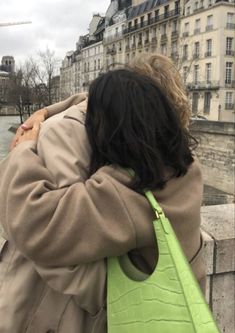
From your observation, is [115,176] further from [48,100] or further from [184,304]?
[48,100]

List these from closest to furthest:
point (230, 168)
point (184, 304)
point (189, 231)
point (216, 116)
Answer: point (184, 304) < point (189, 231) < point (230, 168) < point (216, 116)

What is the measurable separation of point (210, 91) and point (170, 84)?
159 ft

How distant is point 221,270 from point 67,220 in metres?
1.70

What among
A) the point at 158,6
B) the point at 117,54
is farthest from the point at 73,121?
the point at 117,54

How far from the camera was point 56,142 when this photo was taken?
141cm

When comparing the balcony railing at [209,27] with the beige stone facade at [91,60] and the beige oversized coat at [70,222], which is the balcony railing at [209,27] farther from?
the beige oversized coat at [70,222]

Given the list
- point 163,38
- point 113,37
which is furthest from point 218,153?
point 113,37

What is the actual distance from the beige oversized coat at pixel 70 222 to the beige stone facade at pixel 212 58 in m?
45.8

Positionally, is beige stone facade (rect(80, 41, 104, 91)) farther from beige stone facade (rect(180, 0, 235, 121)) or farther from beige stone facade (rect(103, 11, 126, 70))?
beige stone facade (rect(180, 0, 235, 121))

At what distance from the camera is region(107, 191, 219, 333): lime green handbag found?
1.17 meters

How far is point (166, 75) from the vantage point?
64.4 inches

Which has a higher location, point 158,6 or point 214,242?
point 158,6

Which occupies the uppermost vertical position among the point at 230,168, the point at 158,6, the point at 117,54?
the point at 158,6

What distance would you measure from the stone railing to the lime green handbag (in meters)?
1.45
